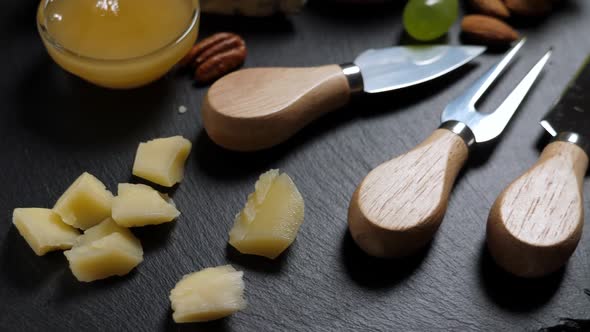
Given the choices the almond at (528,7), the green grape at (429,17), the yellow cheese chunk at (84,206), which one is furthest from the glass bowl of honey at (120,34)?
the almond at (528,7)

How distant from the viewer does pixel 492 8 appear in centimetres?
156

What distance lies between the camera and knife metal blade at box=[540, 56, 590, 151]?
4.20ft

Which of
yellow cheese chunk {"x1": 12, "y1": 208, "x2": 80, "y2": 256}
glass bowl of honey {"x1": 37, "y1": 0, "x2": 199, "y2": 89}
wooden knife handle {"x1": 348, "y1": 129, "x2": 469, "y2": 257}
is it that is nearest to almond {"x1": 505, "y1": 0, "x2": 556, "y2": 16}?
wooden knife handle {"x1": 348, "y1": 129, "x2": 469, "y2": 257}

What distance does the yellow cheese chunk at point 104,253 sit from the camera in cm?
111

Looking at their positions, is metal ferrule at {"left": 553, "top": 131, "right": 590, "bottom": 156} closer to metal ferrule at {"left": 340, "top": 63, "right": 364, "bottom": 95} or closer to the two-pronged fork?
the two-pronged fork

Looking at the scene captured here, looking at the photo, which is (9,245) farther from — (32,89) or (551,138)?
(551,138)

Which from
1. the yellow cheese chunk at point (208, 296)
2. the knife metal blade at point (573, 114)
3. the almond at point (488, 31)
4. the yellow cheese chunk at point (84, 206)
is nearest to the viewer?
the yellow cheese chunk at point (208, 296)

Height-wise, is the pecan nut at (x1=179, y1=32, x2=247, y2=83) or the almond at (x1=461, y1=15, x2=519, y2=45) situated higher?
the pecan nut at (x1=179, y1=32, x2=247, y2=83)

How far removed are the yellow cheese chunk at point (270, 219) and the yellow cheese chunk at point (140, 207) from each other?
0.11 meters

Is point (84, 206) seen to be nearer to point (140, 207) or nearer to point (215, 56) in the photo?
point (140, 207)

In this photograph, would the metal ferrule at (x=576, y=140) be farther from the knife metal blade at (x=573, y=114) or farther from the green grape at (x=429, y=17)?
the green grape at (x=429, y=17)

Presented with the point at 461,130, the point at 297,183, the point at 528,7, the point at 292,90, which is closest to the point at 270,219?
the point at 297,183

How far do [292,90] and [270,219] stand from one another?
271mm

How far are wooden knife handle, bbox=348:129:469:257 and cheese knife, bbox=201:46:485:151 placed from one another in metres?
0.21
